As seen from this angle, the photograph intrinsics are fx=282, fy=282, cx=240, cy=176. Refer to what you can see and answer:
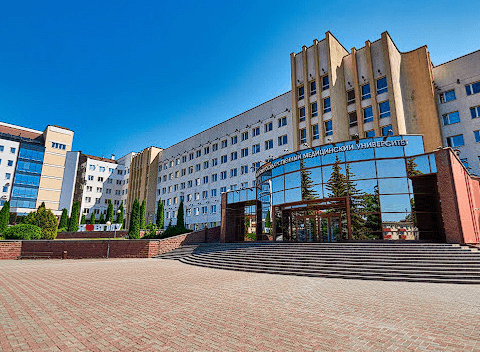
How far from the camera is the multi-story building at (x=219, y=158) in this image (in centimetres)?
3885

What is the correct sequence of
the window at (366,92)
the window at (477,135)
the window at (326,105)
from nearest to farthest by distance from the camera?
the window at (477,135), the window at (366,92), the window at (326,105)

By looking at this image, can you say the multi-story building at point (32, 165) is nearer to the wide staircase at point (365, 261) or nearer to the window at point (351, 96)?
the wide staircase at point (365, 261)

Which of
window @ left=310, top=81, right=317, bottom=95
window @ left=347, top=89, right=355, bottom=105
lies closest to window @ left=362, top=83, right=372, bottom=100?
window @ left=347, top=89, right=355, bottom=105

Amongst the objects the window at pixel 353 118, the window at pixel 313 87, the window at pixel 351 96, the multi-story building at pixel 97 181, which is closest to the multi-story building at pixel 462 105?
the window at pixel 353 118

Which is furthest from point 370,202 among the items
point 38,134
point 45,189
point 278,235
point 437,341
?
point 38,134

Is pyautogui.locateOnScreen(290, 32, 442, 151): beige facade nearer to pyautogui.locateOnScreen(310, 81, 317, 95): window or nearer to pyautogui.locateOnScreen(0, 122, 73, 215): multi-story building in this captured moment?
pyautogui.locateOnScreen(310, 81, 317, 95): window

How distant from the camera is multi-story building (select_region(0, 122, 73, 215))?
200 feet

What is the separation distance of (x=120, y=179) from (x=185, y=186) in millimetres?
33988

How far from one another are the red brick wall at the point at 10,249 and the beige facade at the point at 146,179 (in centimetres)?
3666

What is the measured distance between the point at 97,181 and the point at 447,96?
246 feet

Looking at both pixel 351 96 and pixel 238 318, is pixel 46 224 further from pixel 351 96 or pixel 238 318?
pixel 351 96

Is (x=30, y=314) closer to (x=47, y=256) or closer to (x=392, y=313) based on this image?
(x=392, y=313)

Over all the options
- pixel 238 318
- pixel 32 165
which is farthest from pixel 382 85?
pixel 32 165

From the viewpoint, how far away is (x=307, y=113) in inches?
1297
